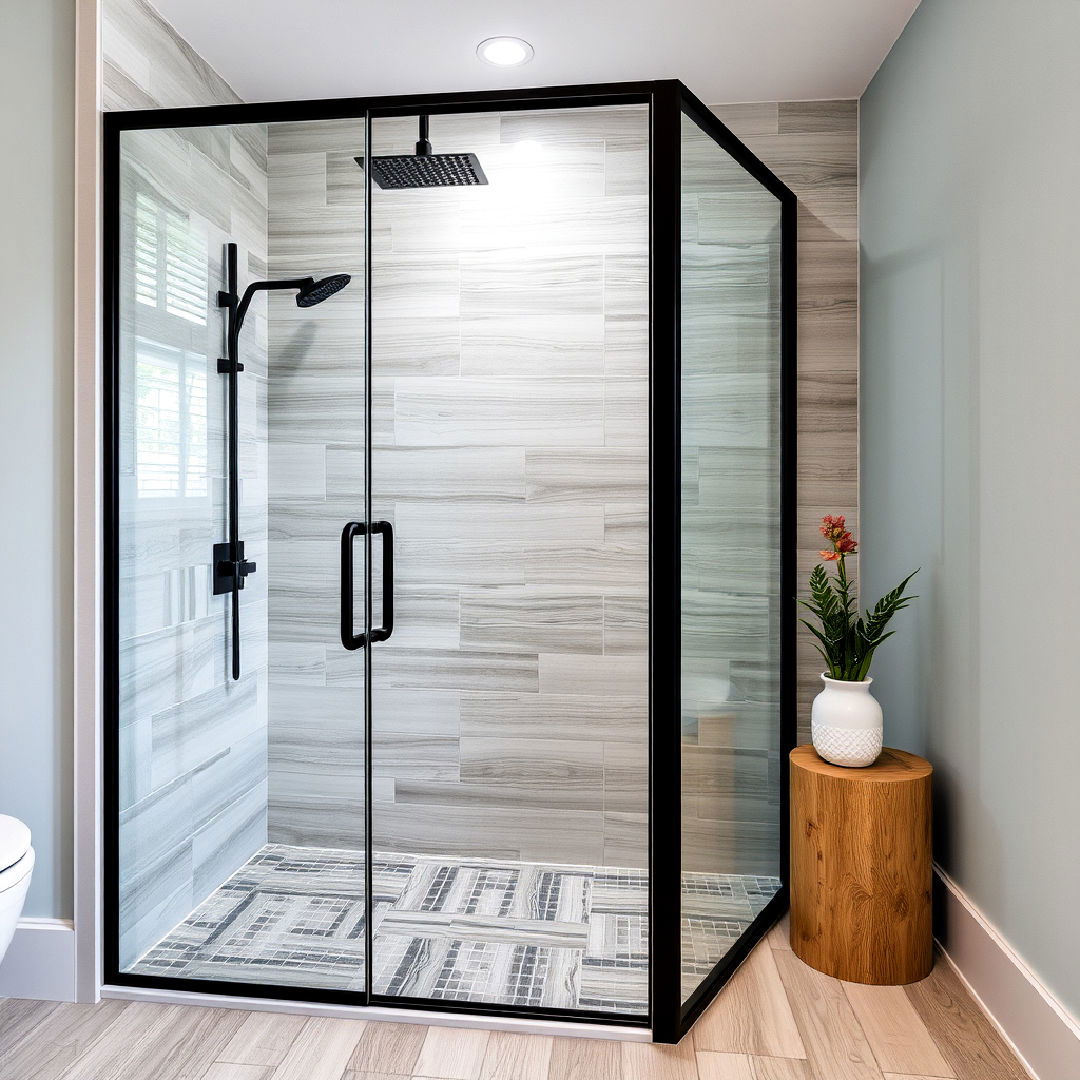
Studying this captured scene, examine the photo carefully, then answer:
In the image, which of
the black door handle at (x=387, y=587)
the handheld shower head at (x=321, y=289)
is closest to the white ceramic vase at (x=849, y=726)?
the black door handle at (x=387, y=587)

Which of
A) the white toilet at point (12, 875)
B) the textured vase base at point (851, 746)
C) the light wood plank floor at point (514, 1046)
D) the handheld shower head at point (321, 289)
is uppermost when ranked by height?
the handheld shower head at point (321, 289)

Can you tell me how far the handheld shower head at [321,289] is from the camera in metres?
1.99

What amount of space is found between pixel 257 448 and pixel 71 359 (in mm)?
524

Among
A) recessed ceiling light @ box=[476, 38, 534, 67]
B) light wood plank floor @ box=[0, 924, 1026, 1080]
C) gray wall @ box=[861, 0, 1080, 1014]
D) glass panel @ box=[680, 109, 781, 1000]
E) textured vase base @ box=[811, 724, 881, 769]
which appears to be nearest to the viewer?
gray wall @ box=[861, 0, 1080, 1014]

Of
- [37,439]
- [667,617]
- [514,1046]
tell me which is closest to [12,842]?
[37,439]

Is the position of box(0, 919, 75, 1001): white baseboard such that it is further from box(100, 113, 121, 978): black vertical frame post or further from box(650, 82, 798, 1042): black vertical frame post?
box(650, 82, 798, 1042): black vertical frame post

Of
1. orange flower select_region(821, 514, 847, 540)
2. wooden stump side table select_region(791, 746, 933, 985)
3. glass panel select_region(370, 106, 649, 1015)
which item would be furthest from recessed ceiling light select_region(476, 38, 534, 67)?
wooden stump side table select_region(791, 746, 933, 985)

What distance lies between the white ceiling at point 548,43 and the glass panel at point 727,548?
16.7 inches

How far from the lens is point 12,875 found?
1734 mm

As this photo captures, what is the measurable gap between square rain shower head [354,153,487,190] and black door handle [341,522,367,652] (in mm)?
770

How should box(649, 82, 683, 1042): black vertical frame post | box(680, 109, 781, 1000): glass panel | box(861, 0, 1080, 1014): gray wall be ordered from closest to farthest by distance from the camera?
1. box(861, 0, 1080, 1014): gray wall
2. box(649, 82, 683, 1042): black vertical frame post
3. box(680, 109, 781, 1000): glass panel

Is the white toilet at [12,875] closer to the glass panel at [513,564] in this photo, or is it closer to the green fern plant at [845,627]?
the glass panel at [513,564]

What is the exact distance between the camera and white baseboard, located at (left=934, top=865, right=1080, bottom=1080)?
5.52 feet

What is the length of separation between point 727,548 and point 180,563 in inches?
53.2
